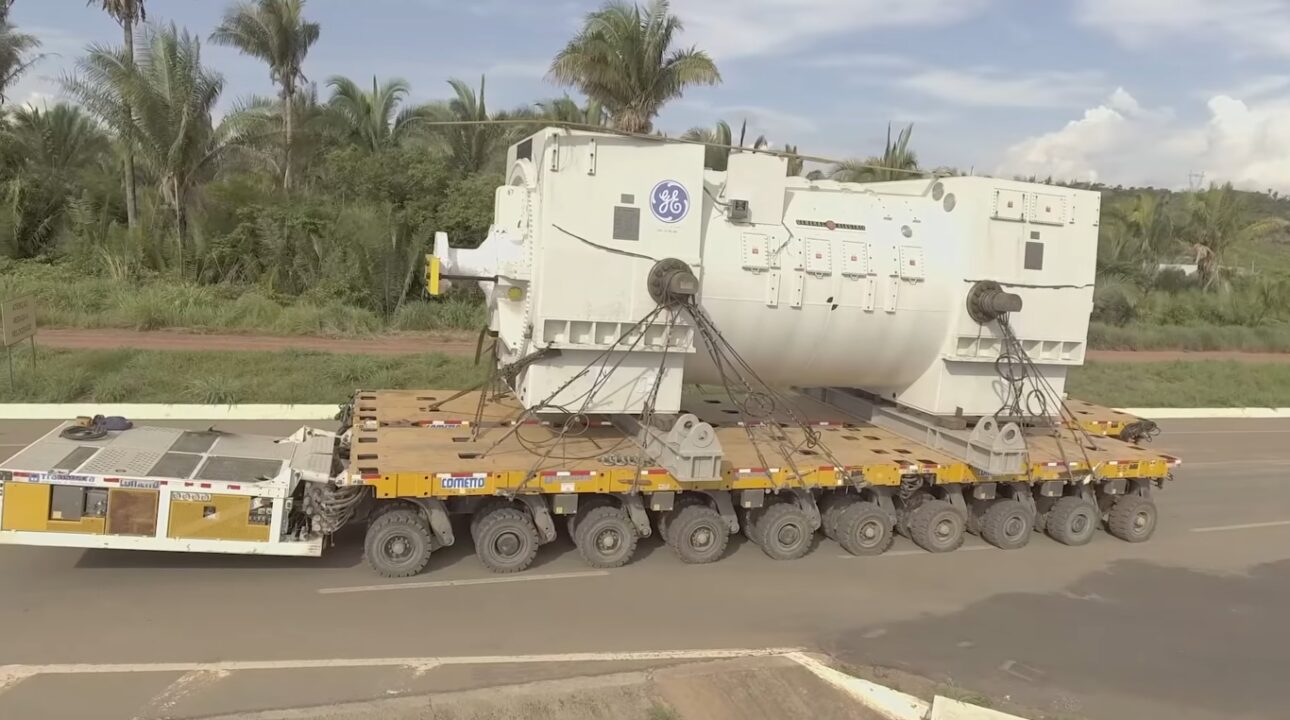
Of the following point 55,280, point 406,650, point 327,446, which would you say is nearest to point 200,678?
point 406,650

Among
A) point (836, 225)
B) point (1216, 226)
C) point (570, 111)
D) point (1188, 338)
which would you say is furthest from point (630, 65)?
point (1216, 226)

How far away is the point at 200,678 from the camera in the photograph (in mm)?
6406

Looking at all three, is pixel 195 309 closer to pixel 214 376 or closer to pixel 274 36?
pixel 214 376

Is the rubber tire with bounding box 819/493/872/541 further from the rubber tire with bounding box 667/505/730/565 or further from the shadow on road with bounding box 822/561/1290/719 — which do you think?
the shadow on road with bounding box 822/561/1290/719

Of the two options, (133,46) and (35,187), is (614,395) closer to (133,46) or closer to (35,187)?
(133,46)

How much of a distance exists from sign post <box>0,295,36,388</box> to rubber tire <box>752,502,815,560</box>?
40.5ft

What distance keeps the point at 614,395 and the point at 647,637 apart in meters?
2.80

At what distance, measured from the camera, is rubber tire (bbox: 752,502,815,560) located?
952 centimetres

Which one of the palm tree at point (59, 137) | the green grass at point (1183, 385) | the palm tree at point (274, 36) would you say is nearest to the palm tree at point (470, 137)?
the palm tree at point (274, 36)

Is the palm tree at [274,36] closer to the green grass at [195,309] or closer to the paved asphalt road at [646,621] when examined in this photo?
the green grass at [195,309]

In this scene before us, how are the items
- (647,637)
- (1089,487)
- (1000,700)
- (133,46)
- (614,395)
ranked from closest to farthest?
(1000,700)
(647,637)
(614,395)
(1089,487)
(133,46)

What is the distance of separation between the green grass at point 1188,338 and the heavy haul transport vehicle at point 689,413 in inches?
789

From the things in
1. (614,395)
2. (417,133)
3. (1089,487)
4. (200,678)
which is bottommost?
(200,678)

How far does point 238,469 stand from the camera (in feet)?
27.0
